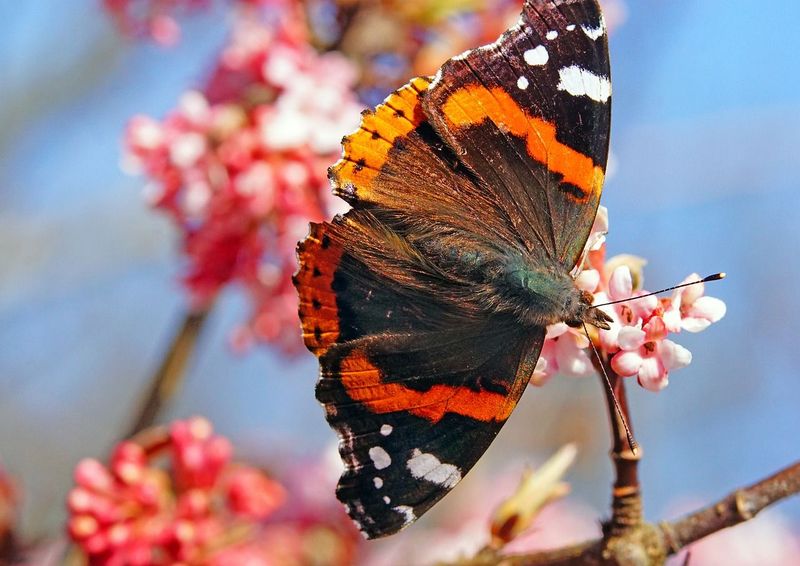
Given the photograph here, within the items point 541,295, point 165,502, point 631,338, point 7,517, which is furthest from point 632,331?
point 7,517

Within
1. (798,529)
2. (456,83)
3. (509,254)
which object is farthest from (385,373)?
(798,529)

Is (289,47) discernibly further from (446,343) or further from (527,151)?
(446,343)

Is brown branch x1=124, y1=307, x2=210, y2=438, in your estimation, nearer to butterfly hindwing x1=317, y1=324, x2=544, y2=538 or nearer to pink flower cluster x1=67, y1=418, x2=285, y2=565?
pink flower cluster x1=67, y1=418, x2=285, y2=565

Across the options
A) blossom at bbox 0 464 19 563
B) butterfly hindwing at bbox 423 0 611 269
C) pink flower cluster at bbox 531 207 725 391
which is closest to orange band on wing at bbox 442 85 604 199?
butterfly hindwing at bbox 423 0 611 269

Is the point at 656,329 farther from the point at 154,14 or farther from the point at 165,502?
the point at 154,14

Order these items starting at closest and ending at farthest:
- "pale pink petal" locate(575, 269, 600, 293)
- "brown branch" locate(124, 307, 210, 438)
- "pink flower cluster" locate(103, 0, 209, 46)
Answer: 1. "pale pink petal" locate(575, 269, 600, 293)
2. "brown branch" locate(124, 307, 210, 438)
3. "pink flower cluster" locate(103, 0, 209, 46)

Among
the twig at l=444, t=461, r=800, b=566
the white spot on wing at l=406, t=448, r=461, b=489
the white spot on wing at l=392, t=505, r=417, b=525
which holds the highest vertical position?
the white spot on wing at l=406, t=448, r=461, b=489
